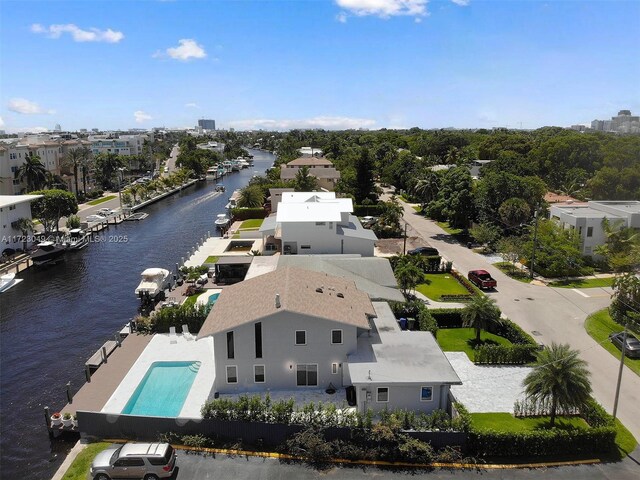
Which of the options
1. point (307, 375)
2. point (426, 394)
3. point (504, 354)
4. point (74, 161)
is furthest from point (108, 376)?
point (74, 161)

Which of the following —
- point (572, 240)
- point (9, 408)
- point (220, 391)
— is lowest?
point (9, 408)

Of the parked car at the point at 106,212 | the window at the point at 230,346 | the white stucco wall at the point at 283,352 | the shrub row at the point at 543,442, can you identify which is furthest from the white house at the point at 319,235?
the parked car at the point at 106,212

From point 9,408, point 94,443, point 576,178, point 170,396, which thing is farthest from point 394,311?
point 576,178

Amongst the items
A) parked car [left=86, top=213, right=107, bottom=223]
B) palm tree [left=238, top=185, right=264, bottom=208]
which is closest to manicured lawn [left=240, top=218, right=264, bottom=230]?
palm tree [left=238, top=185, right=264, bottom=208]

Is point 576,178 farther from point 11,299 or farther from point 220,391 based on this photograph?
point 11,299

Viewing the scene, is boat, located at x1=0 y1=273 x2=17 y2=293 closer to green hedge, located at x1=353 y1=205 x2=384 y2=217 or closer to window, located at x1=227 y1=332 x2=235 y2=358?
window, located at x1=227 y1=332 x2=235 y2=358
